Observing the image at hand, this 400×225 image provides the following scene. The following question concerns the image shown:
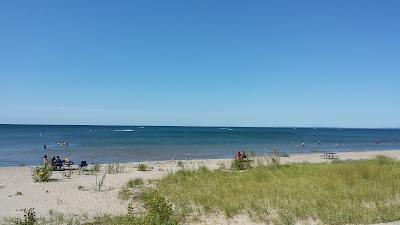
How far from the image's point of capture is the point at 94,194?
15656 millimetres

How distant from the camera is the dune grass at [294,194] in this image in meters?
11.1

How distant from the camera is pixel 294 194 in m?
13.6

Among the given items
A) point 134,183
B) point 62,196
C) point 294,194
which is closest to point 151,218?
point 294,194

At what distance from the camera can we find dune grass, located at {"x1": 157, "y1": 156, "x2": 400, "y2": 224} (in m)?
11.1

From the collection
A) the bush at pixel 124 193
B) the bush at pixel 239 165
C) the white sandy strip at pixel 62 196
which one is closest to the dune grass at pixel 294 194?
the bush at pixel 124 193

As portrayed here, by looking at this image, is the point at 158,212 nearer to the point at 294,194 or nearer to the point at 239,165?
the point at 294,194

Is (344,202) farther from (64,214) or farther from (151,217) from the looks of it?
(64,214)

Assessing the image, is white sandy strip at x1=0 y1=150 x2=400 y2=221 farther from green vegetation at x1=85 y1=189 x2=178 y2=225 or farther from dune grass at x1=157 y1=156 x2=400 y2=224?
dune grass at x1=157 y1=156 x2=400 y2=224

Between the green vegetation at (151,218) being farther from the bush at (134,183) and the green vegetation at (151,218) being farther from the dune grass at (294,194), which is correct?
the bush at (134,183)

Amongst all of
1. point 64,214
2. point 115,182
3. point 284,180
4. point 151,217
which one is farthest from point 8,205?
point 284,180

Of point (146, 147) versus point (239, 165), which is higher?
point (239, 165)

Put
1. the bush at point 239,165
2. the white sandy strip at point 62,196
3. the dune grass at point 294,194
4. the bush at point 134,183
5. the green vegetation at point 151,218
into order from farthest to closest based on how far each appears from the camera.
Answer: the bush at point 239,165 < the bush at point 134,183 < the white sandy strip at point 62,196 < the dune grass at point 294,194 < the green vegetation at point 151,218

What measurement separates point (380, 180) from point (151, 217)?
1091 cm

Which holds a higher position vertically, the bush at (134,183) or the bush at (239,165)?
the bush at (239,165)
